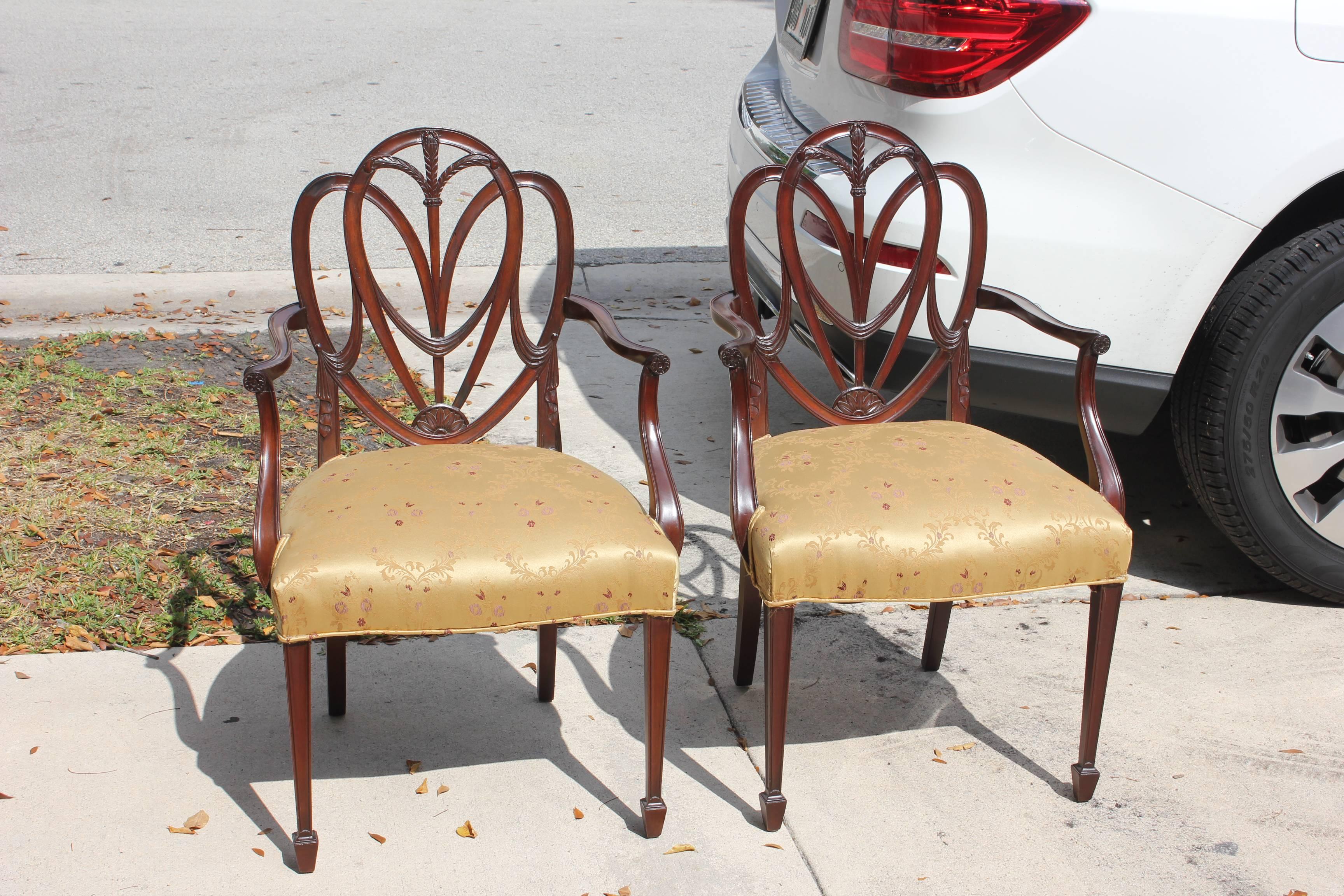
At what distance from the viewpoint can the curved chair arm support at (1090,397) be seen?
96.7 inches

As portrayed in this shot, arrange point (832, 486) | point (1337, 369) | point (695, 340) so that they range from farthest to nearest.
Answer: point (695, 340) → point (1337, 369) → point (832, 486)

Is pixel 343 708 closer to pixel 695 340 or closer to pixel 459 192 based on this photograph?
pixel 695 340

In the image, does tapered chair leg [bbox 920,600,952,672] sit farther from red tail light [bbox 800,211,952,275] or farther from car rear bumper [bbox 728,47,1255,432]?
red tail light [bbox 800,211,952,275]

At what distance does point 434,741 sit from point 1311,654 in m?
2.11

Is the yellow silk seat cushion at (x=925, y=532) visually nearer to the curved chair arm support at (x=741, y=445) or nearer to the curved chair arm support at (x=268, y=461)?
the curved chair arm support at (x=741, y=445)

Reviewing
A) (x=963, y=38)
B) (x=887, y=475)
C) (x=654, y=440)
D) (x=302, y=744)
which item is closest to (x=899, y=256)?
(x=963, y=38)

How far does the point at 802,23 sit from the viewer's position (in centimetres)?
347

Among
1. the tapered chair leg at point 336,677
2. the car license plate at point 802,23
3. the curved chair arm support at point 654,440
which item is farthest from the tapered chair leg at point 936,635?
the car license plate at point 802,23

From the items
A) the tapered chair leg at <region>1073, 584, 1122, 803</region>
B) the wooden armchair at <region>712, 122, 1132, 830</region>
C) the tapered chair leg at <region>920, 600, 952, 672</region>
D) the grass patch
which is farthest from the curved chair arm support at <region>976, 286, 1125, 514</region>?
the grass patch

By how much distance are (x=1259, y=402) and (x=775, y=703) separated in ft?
5.00

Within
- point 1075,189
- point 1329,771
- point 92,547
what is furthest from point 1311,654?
point 92,547

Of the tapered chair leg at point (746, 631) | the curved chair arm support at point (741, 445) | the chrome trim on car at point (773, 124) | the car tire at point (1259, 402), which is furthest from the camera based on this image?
the chrome trim on car at point (773, 124)

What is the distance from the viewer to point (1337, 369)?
117 inches

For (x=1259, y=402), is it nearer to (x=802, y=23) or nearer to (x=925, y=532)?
(x=925, y=532)
